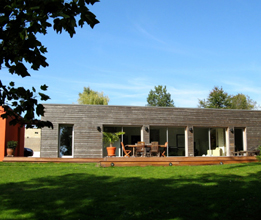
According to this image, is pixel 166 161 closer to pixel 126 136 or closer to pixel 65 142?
pixel 126 136

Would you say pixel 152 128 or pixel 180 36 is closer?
pixel 180 36

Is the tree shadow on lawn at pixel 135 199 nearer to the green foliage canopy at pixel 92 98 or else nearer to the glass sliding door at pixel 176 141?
the glass sliding door at pixel 176 141

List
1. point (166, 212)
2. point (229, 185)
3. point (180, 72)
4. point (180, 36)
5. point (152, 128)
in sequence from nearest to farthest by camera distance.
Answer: point (166, 212)
point (229, 185)
point (180, 36)
point (152, 128)
point (180, 72)

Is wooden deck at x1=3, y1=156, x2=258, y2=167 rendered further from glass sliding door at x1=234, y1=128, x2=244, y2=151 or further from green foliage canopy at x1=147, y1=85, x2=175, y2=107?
green foliage canopy at x1=147, y1=85, x2=175, y2=107

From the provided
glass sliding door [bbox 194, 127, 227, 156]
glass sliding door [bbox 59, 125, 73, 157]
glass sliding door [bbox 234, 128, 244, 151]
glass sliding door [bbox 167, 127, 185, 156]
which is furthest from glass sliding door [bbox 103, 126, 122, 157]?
glass sliding door [bbox 234, 128, 244, 151]

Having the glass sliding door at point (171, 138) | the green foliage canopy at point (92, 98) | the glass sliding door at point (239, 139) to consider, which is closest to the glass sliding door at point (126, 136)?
the glass sliding door at point (171, 138)

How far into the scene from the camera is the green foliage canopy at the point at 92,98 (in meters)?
44.9

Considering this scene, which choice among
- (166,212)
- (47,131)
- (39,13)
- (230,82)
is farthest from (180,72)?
(39,13)

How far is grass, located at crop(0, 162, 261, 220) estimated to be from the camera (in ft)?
16.6

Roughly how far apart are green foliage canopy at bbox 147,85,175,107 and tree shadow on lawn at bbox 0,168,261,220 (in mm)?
43146

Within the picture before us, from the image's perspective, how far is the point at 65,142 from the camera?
57.4ft

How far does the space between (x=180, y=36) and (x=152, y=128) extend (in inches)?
225

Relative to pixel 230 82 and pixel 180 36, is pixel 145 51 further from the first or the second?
pixel 230 82

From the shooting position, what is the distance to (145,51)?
62.5ft
